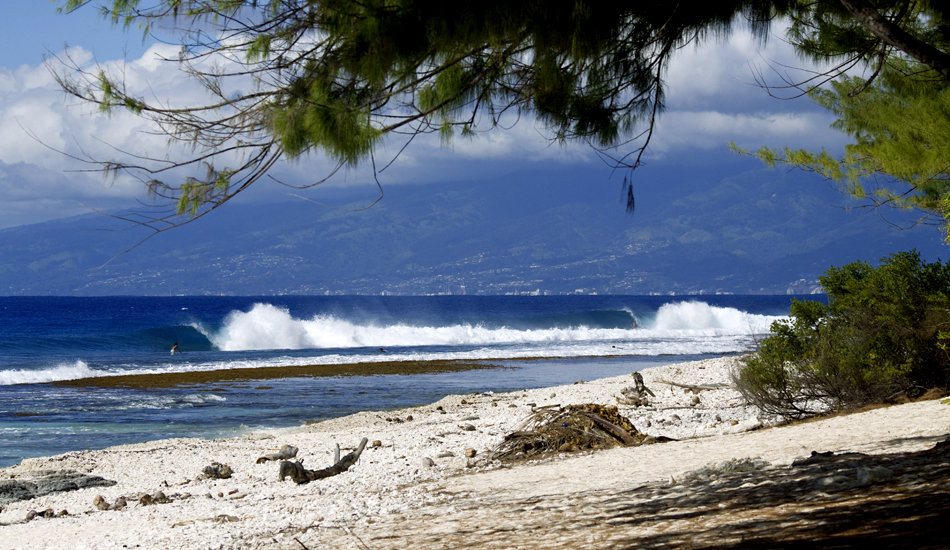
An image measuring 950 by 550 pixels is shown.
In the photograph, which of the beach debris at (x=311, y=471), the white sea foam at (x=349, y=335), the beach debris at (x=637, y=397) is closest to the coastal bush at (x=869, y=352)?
the beach debris at (x=637, y=397)

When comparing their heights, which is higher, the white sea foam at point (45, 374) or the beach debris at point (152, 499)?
the white sea foam at point (45, 374)

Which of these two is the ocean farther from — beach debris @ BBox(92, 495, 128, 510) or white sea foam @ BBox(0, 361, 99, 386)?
beach debris @ BBox(92, 495, 128, 510)

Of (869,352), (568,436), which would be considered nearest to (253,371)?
(568,436)

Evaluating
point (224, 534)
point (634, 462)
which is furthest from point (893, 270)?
point (224, 534)

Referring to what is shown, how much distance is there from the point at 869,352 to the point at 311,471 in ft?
17.8

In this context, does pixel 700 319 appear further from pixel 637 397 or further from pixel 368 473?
pixel 368 473

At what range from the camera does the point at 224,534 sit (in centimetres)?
428

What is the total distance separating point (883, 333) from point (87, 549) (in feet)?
23.0

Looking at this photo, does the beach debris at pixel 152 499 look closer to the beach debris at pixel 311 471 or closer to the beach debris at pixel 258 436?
the beach debris at pixel 311 471

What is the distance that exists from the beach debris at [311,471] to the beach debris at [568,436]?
1.29 metres

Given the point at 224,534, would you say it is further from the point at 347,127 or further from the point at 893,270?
the point at 893,270

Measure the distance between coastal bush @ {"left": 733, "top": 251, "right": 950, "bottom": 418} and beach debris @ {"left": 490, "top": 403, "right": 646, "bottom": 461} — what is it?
150 cm

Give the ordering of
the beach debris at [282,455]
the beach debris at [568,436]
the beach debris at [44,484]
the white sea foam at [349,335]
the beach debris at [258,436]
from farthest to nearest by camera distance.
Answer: the white sea foam at [349,335] → the beach debris at [258,436] → the beach debris at [282,455] → the beach debris at [568,436] → the beach debris at [44,484]

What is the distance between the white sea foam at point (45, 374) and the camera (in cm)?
2163
